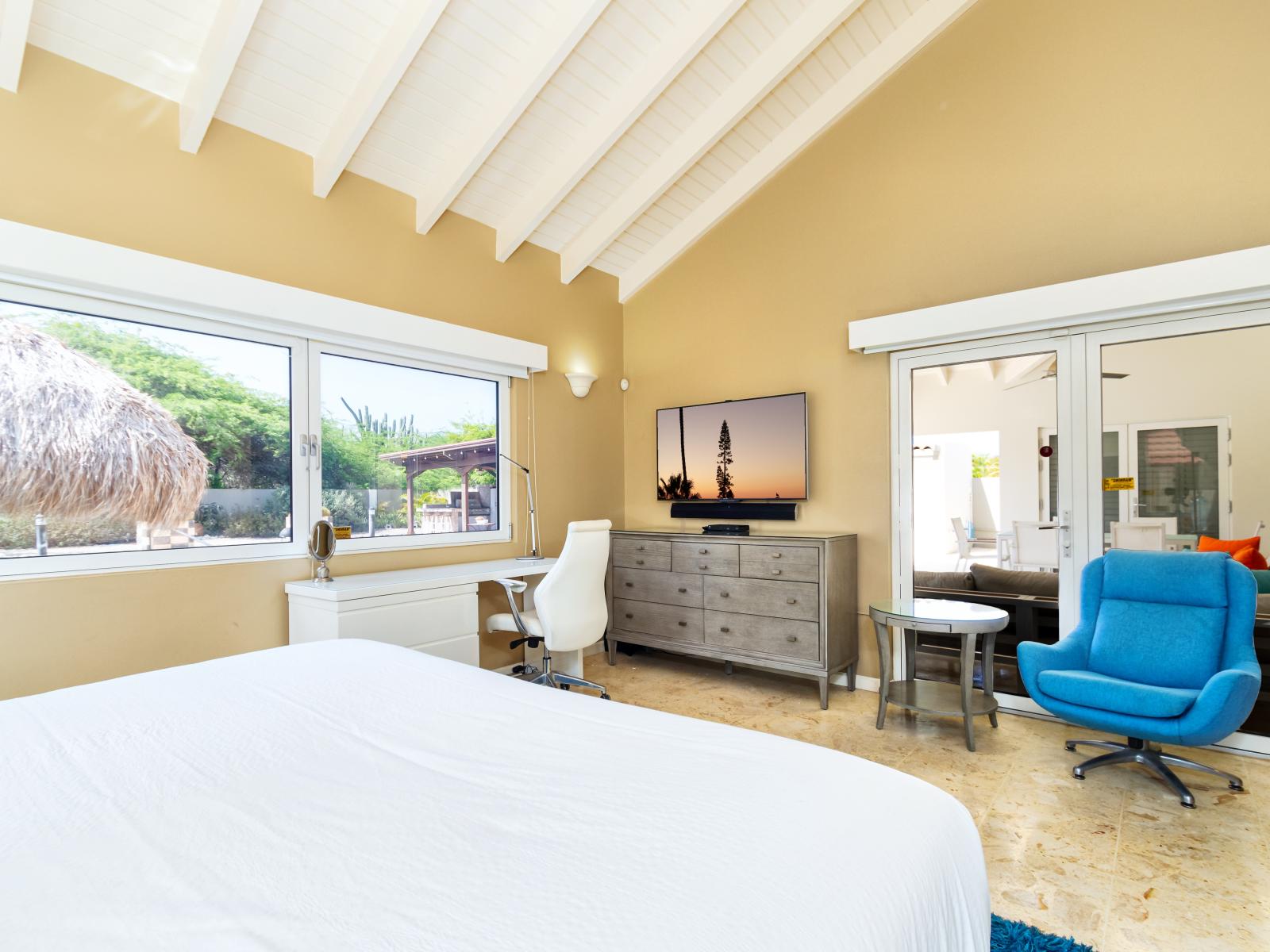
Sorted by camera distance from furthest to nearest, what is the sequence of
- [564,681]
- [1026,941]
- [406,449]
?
[406,449] < [564,681] < [1026,941]

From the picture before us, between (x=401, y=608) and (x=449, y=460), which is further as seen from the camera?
(x=449, y=460)

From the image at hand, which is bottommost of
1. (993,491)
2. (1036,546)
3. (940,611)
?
(940,611)

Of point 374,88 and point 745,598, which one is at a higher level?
point 374,88

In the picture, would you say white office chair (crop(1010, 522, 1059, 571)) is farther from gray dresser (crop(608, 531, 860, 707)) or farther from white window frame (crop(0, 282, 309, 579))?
white window frame (crop(0, 282, 309, 579))

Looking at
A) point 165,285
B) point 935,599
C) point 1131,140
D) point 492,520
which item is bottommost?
point 935,599

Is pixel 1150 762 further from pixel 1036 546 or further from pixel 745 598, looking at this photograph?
pixel 745 598

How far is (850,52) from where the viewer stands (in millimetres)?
3850

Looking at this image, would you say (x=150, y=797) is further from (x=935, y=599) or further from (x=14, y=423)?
(x=935, y=599)

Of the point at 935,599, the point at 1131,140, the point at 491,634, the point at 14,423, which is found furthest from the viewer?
the point at 491,634

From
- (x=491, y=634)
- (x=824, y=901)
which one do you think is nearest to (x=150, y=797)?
(x=824, y=901)

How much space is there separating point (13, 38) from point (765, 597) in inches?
159

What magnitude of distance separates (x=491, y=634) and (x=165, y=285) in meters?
2.51

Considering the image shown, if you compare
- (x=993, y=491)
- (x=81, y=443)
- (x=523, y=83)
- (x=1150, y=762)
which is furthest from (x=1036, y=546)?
(x=81, y=443)

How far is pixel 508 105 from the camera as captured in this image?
3303 mm
